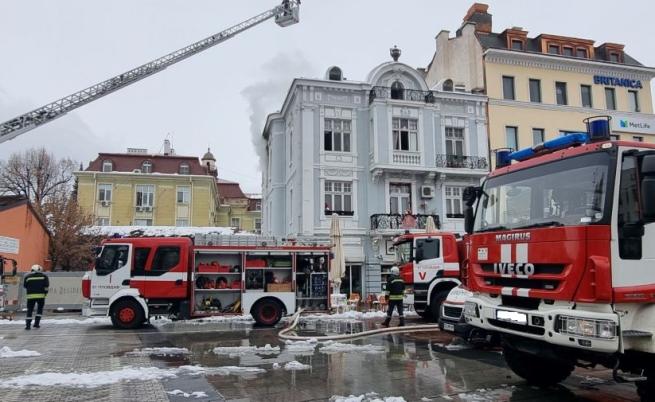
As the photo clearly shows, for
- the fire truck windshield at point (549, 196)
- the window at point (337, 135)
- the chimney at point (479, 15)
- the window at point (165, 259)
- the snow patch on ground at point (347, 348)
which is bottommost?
the snow patch on ground at point (347, 348)

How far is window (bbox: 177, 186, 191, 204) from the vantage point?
160ft

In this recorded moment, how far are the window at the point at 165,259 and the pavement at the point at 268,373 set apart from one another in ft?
8.50

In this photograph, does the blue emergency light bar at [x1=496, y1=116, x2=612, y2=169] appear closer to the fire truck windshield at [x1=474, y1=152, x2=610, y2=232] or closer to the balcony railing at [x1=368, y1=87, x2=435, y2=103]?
the fire truck windshield at [x1=474, y1=152, x2=610, y2=232]

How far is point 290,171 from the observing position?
2797cm

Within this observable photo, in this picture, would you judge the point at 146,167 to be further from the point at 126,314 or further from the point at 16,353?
the point at 16,353

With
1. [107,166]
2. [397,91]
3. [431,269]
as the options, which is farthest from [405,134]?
[107,166]

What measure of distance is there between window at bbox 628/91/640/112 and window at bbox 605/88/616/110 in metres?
1.08


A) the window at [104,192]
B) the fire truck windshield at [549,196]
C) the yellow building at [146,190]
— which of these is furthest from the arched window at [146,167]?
the fire truck windshield at [549,196]

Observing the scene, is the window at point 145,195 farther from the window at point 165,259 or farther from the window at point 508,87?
the window at point 165,259

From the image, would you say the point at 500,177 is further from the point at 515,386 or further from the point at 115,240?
the point at 115,240

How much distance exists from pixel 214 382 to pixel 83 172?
142ft

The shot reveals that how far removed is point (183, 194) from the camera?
161ft

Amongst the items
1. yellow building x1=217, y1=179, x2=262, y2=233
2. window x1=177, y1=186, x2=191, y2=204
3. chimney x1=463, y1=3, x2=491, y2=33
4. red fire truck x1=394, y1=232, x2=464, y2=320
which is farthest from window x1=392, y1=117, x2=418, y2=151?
yellow building x1=217, y1=179, x2=262, y2=233

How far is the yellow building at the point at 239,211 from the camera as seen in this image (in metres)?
67.3
